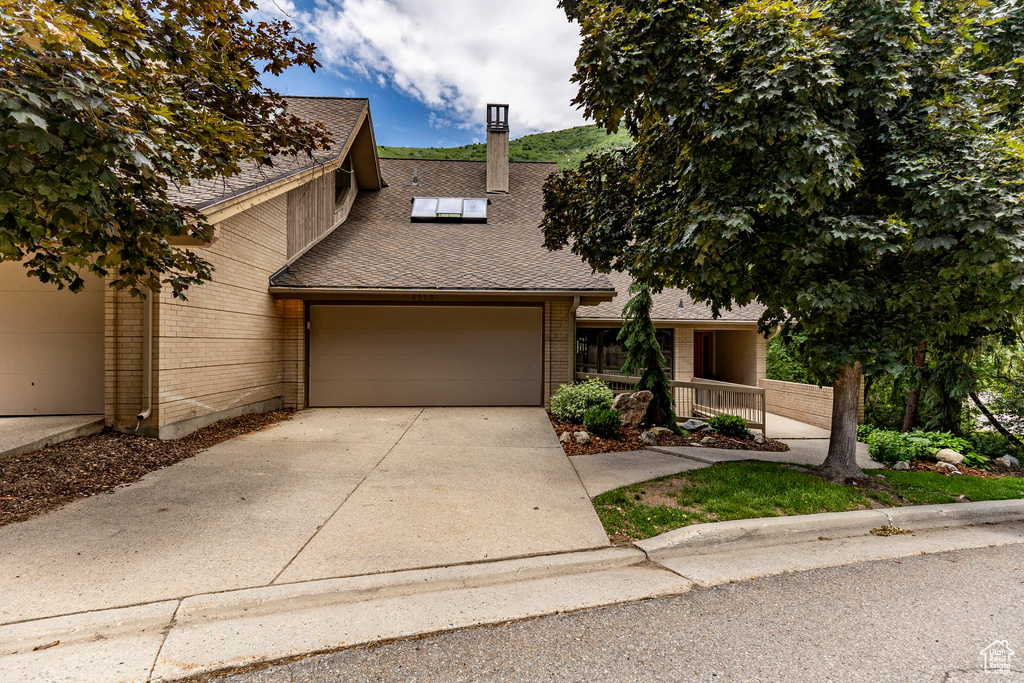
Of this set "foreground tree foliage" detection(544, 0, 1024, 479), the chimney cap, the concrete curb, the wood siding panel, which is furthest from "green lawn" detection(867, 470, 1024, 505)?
the chimney cap

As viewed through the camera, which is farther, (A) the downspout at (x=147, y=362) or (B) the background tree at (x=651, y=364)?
(B) the background tree at (x=651, y=364)

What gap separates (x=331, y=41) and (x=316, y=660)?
8.61 metres

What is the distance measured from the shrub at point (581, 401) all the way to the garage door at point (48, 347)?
7627 mm

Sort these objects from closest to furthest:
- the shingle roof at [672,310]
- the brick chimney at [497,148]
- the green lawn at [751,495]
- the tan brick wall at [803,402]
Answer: the green lawn at [751,495] → the tan brick wall at [803,402] → the shingle roof at [672,310] → the brick chimney at [497,148]

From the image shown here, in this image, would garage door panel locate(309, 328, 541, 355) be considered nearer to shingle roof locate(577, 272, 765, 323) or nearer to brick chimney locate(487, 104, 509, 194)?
shingle roof locate(577, 272, 765, 323)

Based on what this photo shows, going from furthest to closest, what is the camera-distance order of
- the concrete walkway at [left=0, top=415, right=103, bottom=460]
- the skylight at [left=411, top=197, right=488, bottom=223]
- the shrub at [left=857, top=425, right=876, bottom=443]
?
the skylight at [left=411, top=197, right=488, bottom=223], the shrub at [left=857, top=425, right=876, bottom=443], the concrete walkway at [left=0, top=415, right=103, bottom=460]

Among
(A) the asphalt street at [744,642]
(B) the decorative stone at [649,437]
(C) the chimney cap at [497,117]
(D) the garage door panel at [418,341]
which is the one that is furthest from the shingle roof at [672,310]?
(A) the asphalt street at [744,642]

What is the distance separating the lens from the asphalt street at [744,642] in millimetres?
2152

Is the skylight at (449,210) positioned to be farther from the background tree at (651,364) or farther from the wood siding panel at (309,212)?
the background tree at (651,364)

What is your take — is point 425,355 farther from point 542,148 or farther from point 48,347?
point 542,148

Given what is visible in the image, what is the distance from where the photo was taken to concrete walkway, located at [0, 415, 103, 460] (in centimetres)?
493

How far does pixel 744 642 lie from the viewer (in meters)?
2.39

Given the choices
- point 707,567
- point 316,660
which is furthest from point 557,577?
point 316,660

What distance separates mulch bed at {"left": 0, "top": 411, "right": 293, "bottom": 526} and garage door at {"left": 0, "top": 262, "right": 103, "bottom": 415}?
1528 millimetres
